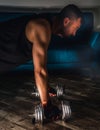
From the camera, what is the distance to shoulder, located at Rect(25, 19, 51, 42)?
197cm

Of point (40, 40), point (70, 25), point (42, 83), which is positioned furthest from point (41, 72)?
point (70, 25)

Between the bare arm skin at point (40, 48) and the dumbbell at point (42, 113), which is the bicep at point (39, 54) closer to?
the bare arm skin at point (40, 48)

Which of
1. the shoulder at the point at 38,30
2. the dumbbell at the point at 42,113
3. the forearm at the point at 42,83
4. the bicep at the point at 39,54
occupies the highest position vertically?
the shoulder at the point at 38,30

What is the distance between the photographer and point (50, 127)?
6.64 feet

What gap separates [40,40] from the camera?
1968 millimetres

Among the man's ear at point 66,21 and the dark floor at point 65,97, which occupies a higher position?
the man's ear at point 66,21

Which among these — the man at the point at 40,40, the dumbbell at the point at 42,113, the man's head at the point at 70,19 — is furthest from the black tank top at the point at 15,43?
the dumbbell at the point at 42,113

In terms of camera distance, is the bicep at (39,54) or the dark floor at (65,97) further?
the dark floor at (65,97)

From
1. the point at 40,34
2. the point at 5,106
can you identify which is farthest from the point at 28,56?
the point at 5,106

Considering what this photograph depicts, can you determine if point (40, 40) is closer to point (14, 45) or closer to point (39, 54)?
point (39, 54)

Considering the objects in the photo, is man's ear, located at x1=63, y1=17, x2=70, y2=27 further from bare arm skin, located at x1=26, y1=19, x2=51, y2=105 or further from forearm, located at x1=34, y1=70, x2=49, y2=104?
forearm, located at x1=34, y1=70, x2=49, y2=104

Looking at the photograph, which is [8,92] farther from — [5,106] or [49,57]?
[49,57]

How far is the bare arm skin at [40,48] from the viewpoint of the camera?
1.96 m

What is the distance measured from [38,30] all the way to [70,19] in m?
0.26
